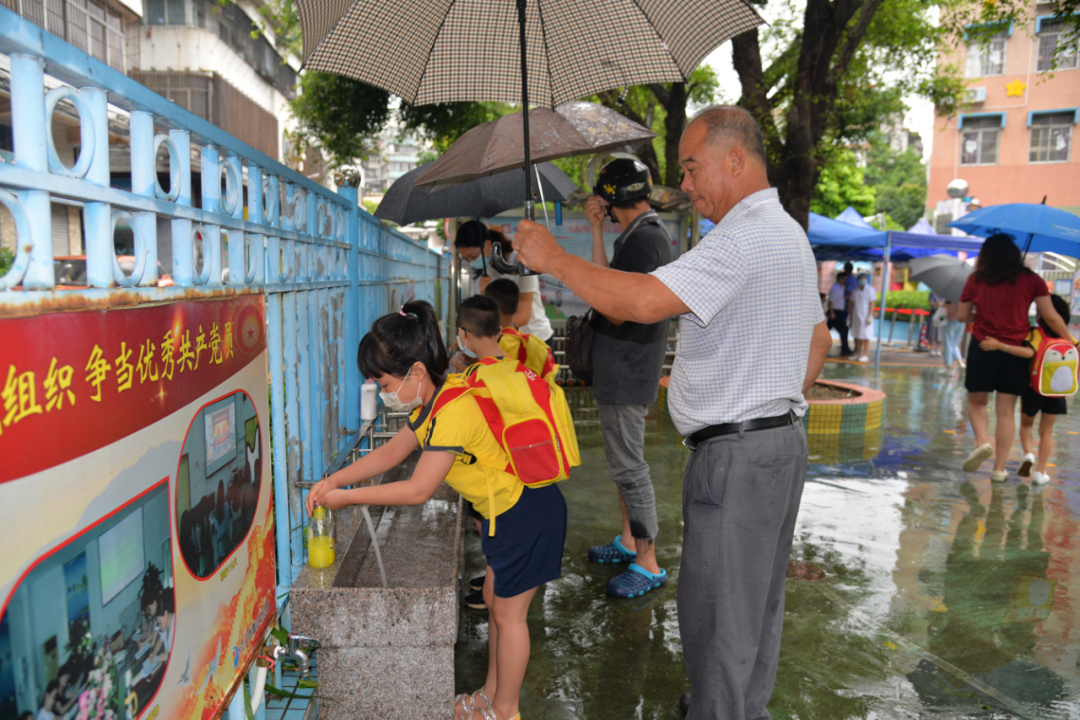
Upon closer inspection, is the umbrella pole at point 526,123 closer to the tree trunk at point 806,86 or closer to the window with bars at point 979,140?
the tree trunk at point 806,86

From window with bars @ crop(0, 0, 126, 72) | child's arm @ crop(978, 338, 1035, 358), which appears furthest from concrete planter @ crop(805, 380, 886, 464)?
window with bars @ crop(0, 0, 126, 72)

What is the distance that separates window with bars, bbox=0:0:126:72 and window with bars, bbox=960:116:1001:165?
25.5 m

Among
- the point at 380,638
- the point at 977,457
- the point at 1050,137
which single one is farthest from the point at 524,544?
the point at 1050,137

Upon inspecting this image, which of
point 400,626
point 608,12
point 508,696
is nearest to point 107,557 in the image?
point 400,626

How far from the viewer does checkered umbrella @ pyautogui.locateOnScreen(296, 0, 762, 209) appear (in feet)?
9.54

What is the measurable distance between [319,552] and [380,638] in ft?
1.13

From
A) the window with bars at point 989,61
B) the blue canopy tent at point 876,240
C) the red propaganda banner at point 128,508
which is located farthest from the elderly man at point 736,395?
the window with bars at point 989,61

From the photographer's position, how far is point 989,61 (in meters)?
24.7

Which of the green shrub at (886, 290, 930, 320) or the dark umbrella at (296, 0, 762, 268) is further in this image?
the green shrub at (886, 290, 930, 320)

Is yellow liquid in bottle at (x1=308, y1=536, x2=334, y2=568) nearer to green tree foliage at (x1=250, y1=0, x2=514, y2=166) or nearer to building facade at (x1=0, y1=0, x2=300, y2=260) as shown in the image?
green tree foliage at (x1=250, y1=0, x2=514, y2=166)

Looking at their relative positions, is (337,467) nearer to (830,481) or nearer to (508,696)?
(508,696)

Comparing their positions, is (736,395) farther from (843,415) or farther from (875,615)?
(843,415)

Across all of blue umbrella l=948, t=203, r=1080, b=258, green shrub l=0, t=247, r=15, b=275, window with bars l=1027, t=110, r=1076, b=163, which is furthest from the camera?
window with bars l=1027, t=110, r=1076, b=163

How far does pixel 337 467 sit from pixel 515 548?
986 mm
